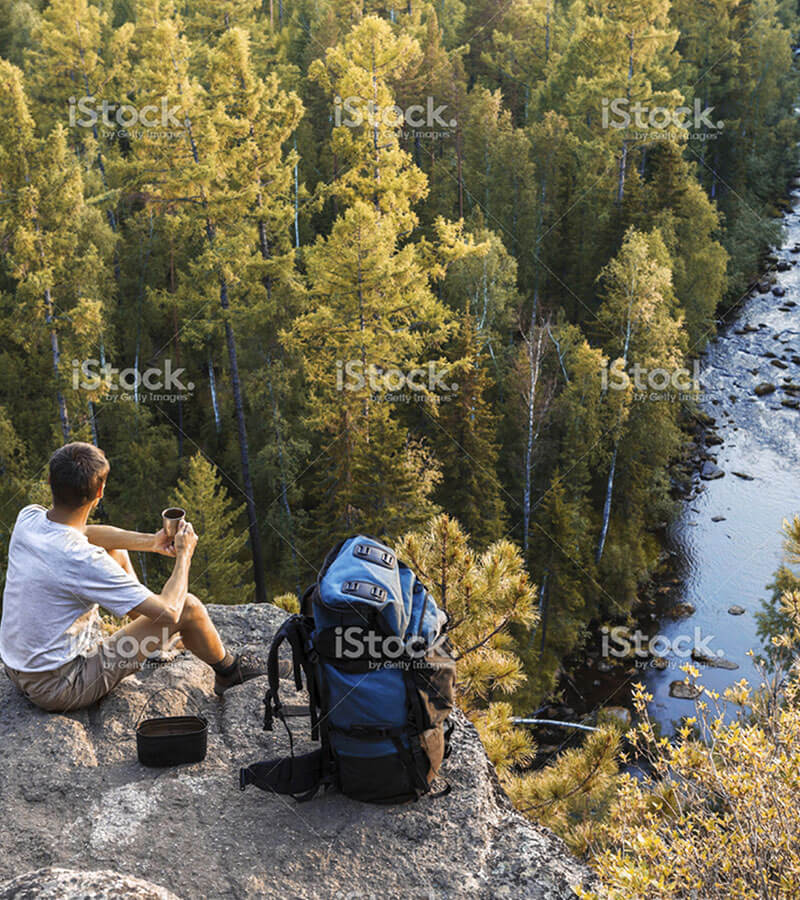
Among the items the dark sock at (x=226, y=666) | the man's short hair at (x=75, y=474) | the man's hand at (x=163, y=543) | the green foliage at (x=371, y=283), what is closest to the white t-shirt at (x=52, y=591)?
the man's short hair at (x=75, y=474)

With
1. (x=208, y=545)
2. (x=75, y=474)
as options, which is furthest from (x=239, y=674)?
(x=208, y=545)

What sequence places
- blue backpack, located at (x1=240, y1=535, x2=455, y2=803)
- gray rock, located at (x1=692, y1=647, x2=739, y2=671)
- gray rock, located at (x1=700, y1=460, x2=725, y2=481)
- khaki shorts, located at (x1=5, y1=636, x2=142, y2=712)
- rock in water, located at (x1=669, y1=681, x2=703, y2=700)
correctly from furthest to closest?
1. gray rock, located at (x1=700, y1=460, x2=725, y2=481)
2. gray rock, located at (x1=692, y1=647, x2=739, y2=671)
3. rock in water, located at (x1=669, y1=681, x2=703, y2=700)
4. khaki shorts, located at (x1=5, y1=636, x2=142, y2=712)
5. blue backpack, located at (x1=240, y1=535, x2=455, y2=803)

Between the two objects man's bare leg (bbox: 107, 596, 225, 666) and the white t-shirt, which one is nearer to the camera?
the white t-shirt

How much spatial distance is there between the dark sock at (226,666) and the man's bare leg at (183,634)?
0.03 meters

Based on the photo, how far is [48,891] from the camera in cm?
303

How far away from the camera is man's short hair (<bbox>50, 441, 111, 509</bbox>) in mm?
4258

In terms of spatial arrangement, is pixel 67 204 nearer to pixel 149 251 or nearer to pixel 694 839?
pixel 149 251

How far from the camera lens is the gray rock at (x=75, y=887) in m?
3.02

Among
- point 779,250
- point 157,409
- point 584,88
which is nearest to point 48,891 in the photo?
point 157,409

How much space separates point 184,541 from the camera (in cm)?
460

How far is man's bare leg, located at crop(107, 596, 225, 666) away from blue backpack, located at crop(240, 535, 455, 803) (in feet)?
2.49

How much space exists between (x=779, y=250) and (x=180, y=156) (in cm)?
3042

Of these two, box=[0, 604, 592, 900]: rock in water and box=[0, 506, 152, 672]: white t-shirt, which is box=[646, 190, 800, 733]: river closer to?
box=[0, 604, 592, 900]: rock in water

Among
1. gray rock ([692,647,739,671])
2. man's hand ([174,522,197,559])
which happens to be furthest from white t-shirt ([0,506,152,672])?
gray rock ([692,647,739,671])
